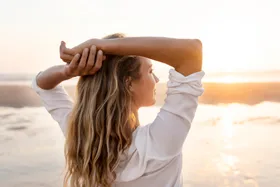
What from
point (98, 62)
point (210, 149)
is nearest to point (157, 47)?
point (98, 62)

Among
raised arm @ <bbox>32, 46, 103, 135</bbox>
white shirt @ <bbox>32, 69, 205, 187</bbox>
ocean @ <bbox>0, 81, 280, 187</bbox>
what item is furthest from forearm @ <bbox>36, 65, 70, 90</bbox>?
ocean @ <bbox>0, 81, 280, 187</bbox>

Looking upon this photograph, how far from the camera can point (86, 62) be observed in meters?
1.04

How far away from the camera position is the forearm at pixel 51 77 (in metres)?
1.18

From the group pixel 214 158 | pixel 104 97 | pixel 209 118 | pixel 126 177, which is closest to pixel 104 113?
pixel 104 97

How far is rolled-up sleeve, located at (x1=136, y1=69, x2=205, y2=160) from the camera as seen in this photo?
1023mm

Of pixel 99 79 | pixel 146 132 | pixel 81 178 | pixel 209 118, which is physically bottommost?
pixel 209 118

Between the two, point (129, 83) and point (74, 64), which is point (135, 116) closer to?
point (129, 83)

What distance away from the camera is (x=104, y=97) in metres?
1.10

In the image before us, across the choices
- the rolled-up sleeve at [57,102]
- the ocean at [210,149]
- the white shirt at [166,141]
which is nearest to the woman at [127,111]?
the white shirt at [166,141]

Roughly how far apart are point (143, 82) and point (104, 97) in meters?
0.11

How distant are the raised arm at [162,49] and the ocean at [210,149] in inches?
144

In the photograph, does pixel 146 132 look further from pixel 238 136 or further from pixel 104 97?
pixel 238 136

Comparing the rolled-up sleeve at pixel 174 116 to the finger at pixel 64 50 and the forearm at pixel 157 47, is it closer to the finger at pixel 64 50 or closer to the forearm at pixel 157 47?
the forearm at pixel 157 47

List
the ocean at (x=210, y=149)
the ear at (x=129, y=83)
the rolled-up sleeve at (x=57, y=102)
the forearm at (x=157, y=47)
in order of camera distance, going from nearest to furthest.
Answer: the forearm at (x=157, y=47)
the ear at (x=129, y=83)
the rolled-up sleeve at (x=57, y=102)
the ocean at (x=210, y=149)
